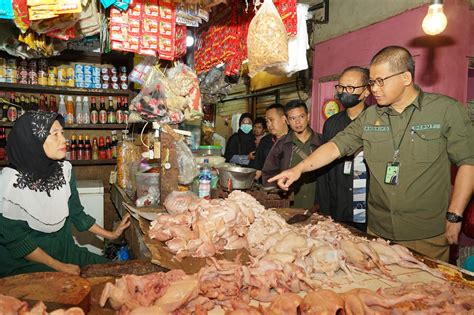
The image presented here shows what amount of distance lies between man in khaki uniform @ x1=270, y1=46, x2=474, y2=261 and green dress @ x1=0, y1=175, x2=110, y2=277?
2900 millimetres

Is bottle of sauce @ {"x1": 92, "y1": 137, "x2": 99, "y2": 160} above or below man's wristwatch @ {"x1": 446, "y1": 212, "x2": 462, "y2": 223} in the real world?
above

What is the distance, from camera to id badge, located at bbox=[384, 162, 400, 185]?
305cm

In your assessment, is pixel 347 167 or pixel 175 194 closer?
pixel 175 194

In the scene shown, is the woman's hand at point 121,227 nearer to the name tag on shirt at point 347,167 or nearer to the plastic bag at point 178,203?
the plastic bag at point 178,203

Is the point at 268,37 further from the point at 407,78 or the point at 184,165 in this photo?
the point at 184,165

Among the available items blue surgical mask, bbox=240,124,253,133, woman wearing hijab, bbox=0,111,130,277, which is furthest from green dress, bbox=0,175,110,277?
blue surgical mask, bbox=240,124,253,133

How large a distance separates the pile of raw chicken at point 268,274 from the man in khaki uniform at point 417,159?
0.64 m

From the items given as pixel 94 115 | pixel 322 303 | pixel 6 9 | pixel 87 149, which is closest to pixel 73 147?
Answer: pixel 87 149

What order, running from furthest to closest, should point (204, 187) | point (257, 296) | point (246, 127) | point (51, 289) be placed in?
point (246, 127) → point (204, 187) → point (257, 296) → point (51, 289)

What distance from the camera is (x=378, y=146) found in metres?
3.22

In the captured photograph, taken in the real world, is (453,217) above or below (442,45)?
below

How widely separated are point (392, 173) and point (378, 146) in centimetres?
30

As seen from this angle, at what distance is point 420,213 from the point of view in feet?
9.78

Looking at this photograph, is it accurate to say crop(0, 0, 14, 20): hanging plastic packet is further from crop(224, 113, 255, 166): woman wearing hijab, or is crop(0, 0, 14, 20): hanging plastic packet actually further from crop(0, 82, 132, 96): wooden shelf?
crop(224, 113, 255, 166): woman wearing hijab
